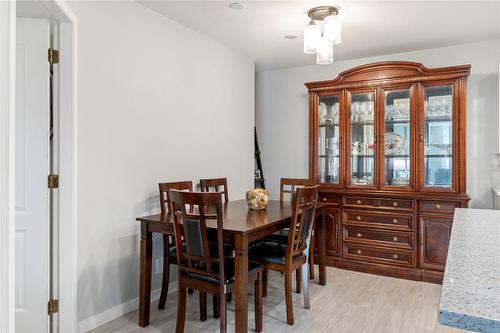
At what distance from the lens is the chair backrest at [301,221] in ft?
8.68

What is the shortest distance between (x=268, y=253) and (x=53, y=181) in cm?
164

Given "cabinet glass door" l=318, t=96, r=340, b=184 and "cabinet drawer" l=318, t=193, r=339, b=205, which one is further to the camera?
"cabinet glass door" l=318, t=96, r=340, b=184

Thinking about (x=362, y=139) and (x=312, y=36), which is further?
(x=362, y=139)

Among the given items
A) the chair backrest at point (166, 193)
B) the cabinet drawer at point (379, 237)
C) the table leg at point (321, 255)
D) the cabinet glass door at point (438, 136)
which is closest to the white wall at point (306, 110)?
the cabinet glass door at point (438, 136)

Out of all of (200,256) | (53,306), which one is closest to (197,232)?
(200,256)

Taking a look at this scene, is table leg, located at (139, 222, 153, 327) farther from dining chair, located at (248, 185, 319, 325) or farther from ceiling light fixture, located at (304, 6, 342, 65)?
ceiling light fixture, located at (304, 6, 342, 65)

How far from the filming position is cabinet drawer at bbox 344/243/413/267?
3.83 meters

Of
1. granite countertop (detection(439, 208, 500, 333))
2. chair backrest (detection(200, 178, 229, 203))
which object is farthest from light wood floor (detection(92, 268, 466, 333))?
granite countertop (detection(439, 208, 500, 333))

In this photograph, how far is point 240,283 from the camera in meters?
2.26

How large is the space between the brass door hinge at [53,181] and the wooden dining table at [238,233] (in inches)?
23.9

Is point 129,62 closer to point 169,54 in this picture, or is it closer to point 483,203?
point 169,54

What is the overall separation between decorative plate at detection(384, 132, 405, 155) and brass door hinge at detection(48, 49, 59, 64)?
328cm

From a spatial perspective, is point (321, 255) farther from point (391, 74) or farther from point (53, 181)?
point (53, 181)

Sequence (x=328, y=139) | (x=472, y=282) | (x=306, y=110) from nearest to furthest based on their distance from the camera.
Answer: (x=472, y=282) → (x=328, y=139) → (x=306, y=110)
